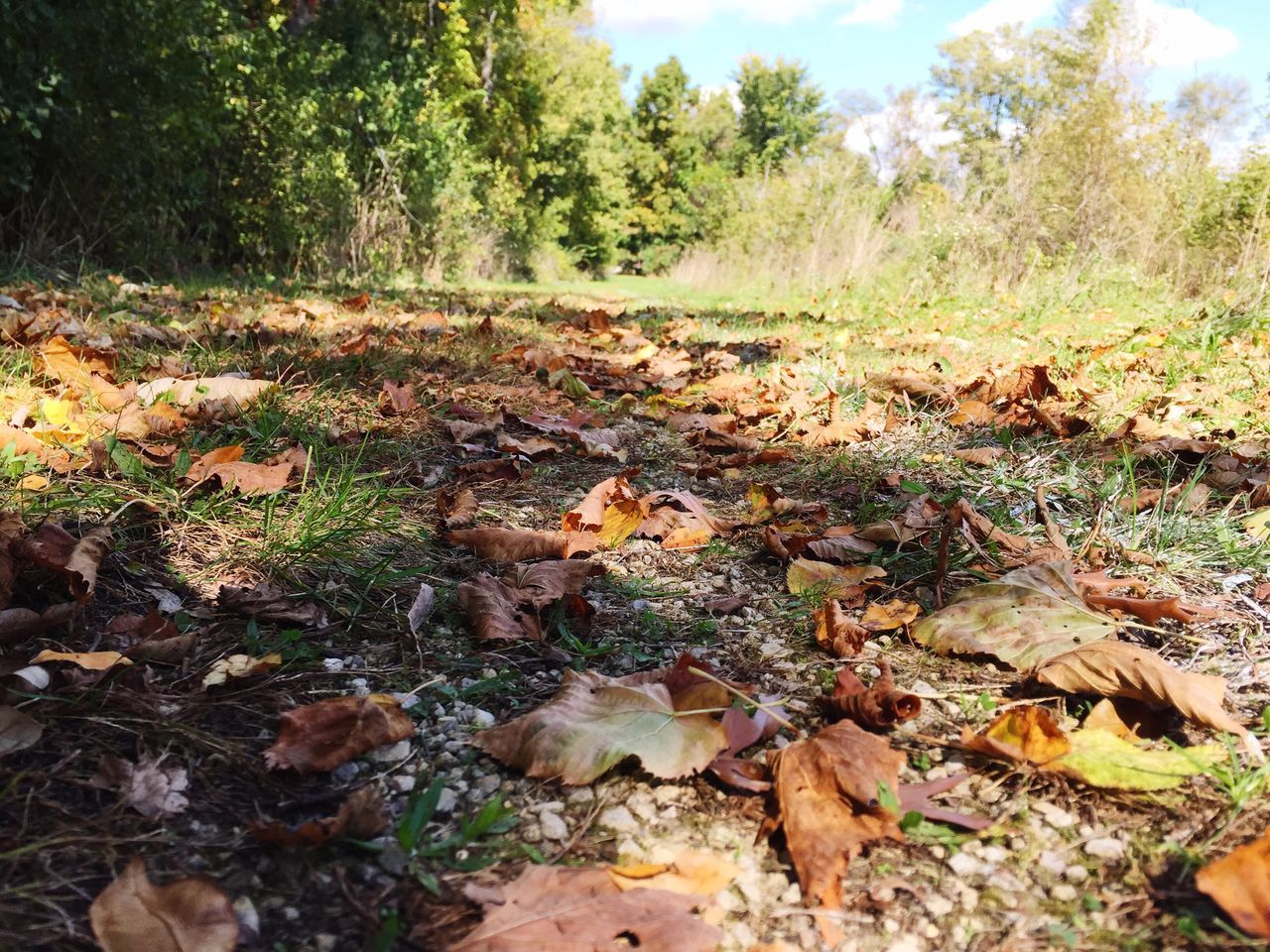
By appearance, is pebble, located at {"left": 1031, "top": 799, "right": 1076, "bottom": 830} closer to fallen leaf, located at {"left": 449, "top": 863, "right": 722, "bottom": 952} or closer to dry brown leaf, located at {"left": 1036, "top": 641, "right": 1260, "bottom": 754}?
dry brown leaf, located at {"left": 1036, "top": 641, "right": 1260, "bottom": 754}

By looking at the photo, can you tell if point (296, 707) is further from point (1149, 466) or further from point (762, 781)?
point (1149, 466)

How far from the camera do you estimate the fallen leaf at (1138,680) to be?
101cm

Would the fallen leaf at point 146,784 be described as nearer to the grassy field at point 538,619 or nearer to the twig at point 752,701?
the grassy field at point 538,619

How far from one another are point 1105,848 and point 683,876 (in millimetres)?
470

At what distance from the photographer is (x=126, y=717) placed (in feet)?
3.34

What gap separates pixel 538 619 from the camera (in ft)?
4.55

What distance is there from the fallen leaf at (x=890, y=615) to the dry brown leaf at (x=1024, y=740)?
Answer: 0.33m

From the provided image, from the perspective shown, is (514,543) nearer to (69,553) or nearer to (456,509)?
(456,509)

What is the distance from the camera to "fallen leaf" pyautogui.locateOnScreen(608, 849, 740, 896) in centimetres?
84

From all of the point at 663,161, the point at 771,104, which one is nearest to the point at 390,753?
the point at 663,161

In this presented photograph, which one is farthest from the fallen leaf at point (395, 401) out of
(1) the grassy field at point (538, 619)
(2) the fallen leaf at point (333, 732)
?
(2) the fallen leaf at point (333, 732)

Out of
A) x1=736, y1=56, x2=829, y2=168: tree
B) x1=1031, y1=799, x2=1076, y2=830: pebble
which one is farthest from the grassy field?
x1=736, y1=56, x2=829, y2=168: tree

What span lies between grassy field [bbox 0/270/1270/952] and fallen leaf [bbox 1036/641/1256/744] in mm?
43

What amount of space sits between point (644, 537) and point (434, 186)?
36.7ft
